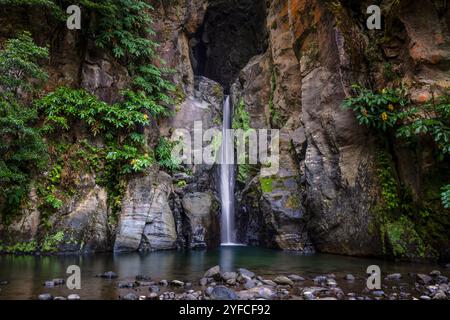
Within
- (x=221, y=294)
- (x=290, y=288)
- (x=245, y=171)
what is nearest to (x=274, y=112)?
(x=245, y=171)

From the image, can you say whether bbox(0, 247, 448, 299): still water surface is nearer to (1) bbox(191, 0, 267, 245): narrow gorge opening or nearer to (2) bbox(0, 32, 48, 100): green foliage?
(2) bbox(0, 32, 48, 100): green foliage

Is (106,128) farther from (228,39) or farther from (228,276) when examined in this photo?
(228,39)

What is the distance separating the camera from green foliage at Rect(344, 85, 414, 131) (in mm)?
10466

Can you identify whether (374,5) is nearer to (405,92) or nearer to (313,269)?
(405,92)

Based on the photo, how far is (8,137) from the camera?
11.2m

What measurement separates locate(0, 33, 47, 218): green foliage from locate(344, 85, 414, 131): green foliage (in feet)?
32.1

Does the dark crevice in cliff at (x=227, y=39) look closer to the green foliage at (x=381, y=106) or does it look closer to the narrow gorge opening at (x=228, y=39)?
the narrow gorge opening at (x=228, y=39)

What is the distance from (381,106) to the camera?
10867 millimetres

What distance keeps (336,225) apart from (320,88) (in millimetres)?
5223

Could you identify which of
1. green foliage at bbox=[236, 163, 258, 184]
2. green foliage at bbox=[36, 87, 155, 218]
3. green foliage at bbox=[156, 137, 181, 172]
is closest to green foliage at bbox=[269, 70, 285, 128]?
green foliage at bbox=[236, 163, 258, 184]

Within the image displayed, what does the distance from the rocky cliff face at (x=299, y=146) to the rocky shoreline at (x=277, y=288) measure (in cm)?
337

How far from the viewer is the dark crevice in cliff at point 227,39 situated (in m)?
23.6

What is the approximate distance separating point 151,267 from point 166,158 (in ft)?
23.0
